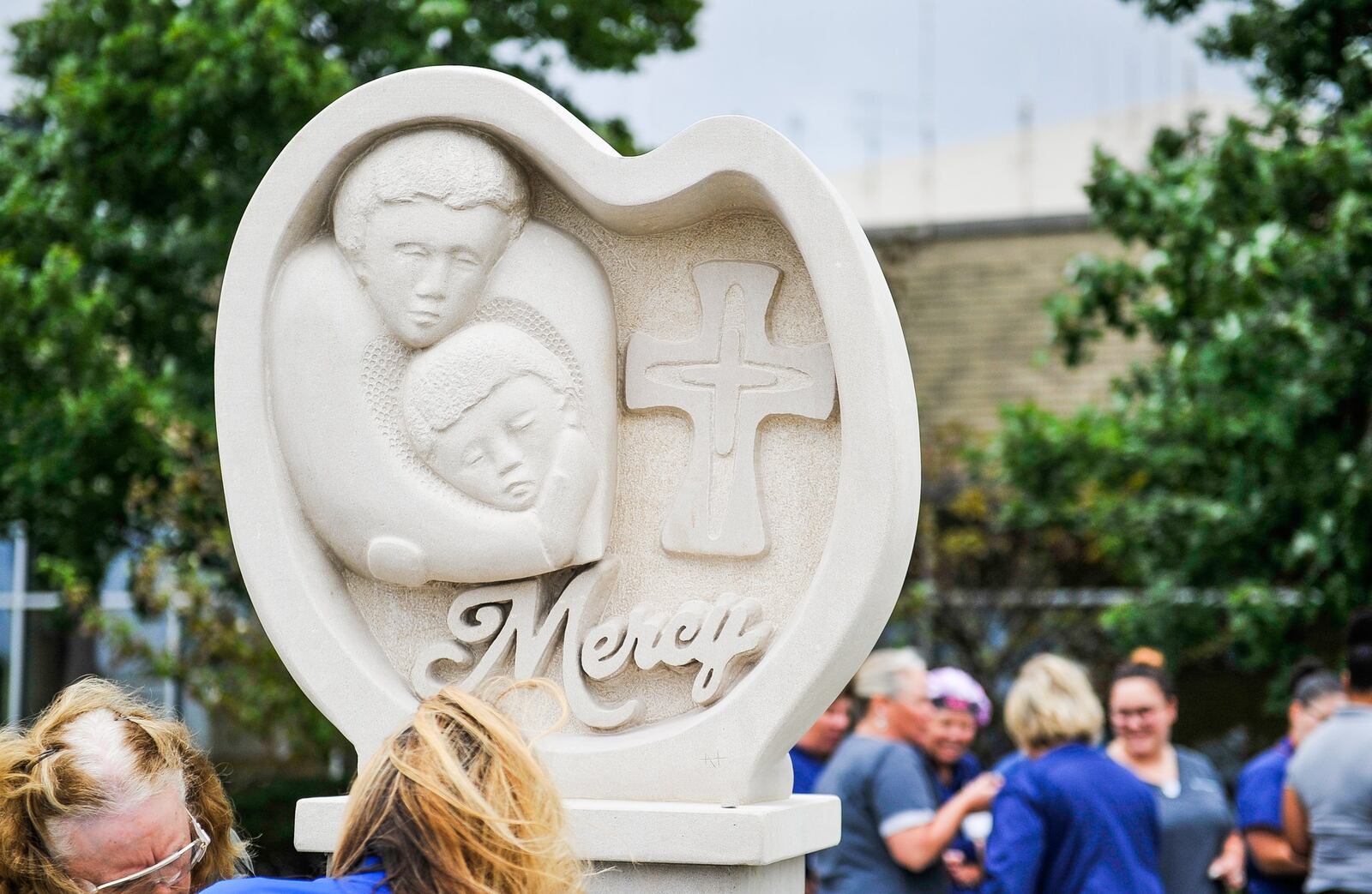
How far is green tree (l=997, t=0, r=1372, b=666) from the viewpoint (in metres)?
6.22

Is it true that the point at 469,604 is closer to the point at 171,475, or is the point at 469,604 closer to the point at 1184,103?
the point at 171,475

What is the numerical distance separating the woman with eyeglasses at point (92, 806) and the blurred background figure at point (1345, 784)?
3424 mm

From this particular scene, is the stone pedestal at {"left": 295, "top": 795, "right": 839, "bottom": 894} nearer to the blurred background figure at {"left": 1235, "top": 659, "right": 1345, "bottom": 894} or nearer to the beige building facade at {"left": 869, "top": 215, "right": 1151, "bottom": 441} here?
the blurred background figure at {"left": 1235, "top": 659, "right": 1345, "bottom": 894}

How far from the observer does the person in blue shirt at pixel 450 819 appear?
174 centimetres

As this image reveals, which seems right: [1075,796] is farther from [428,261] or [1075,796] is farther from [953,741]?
[428,261]

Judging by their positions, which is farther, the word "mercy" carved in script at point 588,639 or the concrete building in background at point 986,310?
the concrete building in background at point 986,310

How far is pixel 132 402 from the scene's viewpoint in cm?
679

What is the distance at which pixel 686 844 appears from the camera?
9.35 ft

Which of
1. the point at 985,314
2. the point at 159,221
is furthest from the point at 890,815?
the point at 985,314

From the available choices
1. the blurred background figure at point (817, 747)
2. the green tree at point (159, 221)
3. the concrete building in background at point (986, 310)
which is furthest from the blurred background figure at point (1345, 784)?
the concrete building in background at point (986, 310)

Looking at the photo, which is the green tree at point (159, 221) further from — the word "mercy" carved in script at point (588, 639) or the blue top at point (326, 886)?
the blue top at point (326, 886)

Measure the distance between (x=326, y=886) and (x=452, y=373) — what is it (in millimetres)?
1460

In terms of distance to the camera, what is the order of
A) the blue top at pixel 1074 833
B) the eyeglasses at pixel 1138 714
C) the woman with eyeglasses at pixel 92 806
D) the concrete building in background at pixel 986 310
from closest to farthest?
1. the woman with eyeglasses at pixel 92 806
2. the blue top at pixel 1074 833
3. the eyeglasses at pixel 1138 714
4. the concrete building in background at pixel 986 310

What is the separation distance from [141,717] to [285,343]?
1074 mm
